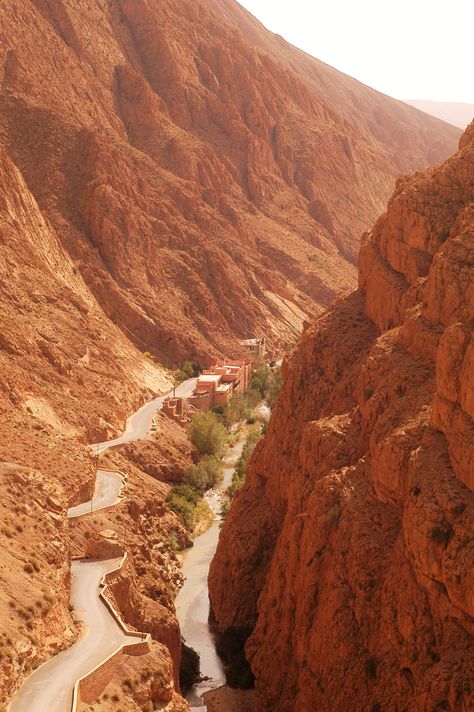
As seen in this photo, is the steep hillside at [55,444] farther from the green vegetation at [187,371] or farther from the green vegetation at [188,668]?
the green vegetation at [187,371]

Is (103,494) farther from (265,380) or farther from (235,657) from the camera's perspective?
(265,380)

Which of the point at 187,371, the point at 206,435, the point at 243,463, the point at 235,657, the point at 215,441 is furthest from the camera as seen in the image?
the point at 187,371

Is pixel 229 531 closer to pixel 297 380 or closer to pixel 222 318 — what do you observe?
pixel 297 380

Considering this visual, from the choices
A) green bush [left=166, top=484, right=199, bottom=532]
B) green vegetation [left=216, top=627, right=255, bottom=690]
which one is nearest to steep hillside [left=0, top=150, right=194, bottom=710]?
green bush [left=166, top=484, right=199, bottom=532]

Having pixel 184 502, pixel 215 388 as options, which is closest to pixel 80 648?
pixel 184 502

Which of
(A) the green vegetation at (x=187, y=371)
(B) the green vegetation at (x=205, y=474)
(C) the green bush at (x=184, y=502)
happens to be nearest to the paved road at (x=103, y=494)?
(C) the green bush at (x=184, y=502)

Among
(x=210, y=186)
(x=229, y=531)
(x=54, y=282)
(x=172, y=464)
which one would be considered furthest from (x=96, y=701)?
(x=210, y=186)
